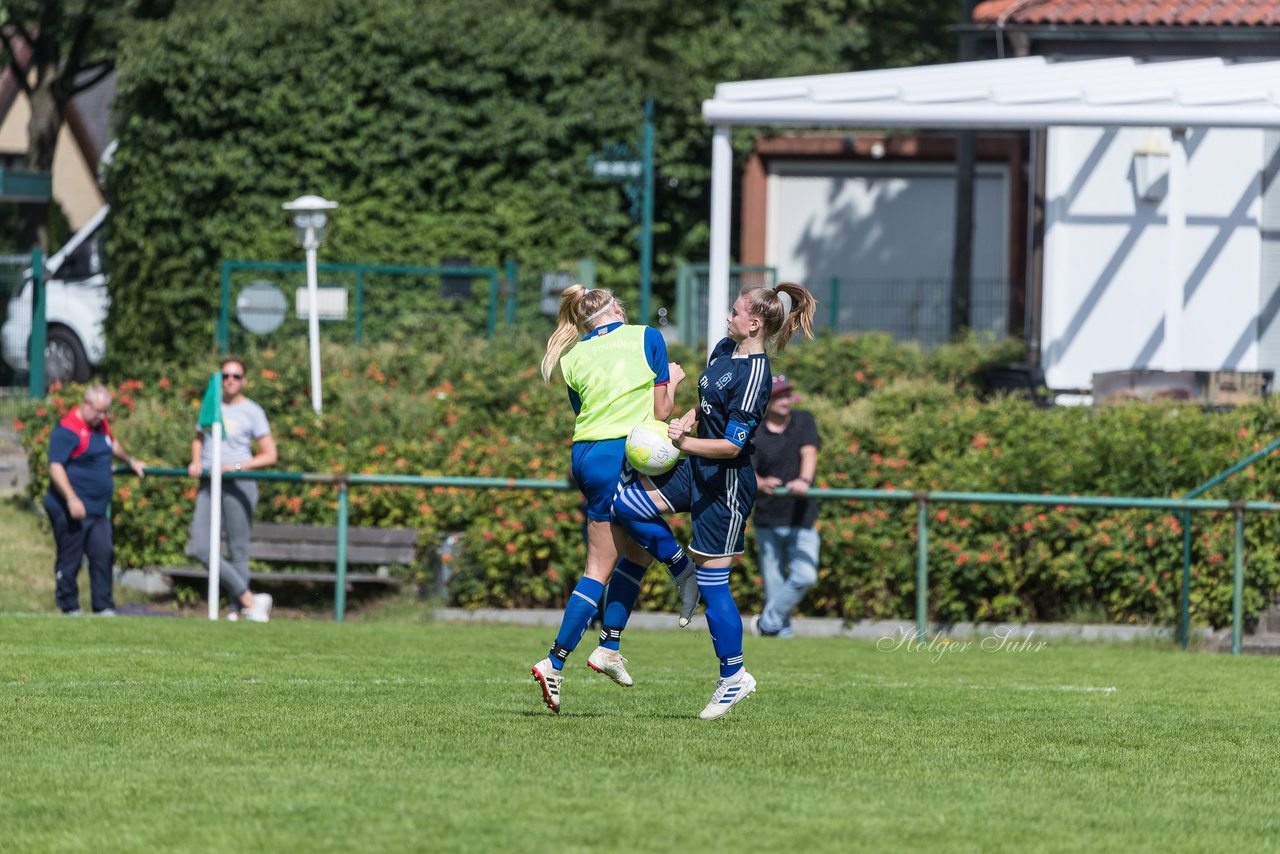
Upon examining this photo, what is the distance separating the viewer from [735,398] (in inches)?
309

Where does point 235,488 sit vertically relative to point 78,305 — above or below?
below

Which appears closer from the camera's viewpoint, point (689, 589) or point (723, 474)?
point (723, 474)

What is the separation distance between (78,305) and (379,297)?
591 cm

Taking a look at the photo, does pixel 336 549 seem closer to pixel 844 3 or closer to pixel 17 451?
pixel 17 451

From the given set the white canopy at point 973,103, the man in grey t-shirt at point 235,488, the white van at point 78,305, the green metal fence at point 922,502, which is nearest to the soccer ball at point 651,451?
the green metal fence at point 922,502

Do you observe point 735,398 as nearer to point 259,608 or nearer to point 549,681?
point 549,681

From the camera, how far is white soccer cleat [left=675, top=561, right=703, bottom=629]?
27.0 ft

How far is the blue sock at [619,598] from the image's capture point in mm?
8469

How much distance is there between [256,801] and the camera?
6.01 meters

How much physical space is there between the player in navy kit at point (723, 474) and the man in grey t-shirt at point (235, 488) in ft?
22.8

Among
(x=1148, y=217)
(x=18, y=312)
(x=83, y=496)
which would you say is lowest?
(x=83, y=496)

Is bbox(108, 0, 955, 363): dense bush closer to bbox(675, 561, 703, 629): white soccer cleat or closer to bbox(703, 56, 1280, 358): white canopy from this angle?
bbox(703, 56, 1280, 358): white canopy

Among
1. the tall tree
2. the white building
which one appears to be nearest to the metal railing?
the white building

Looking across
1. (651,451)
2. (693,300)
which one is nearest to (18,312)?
(693,300)
